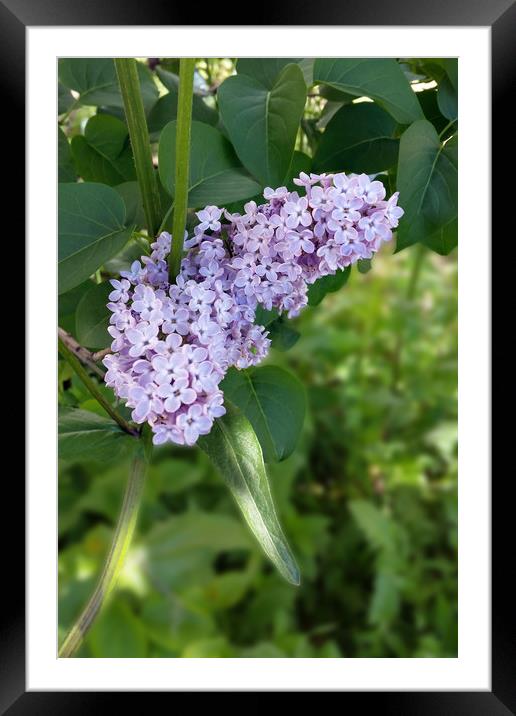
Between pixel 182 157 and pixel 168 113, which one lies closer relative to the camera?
pixel 182 157

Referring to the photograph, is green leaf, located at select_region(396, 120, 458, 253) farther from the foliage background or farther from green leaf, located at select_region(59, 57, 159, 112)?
the foliage background

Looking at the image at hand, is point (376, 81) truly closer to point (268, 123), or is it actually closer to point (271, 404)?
point (268, 123)

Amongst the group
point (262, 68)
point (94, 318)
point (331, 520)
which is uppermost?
point (262, 68)

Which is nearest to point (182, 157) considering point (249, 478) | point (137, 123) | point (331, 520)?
point (137, 123)

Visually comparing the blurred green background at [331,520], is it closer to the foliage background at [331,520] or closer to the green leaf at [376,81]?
the foliage background at [331,520]
